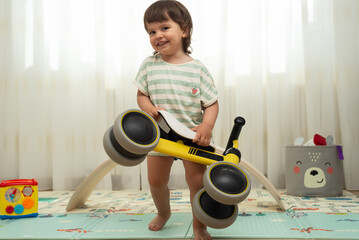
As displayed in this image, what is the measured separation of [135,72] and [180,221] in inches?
42.1

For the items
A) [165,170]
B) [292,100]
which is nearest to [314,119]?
[292,100]

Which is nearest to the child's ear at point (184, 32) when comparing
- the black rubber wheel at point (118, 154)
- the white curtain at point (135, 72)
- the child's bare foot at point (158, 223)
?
the black rubber wheel at point (118, 154)

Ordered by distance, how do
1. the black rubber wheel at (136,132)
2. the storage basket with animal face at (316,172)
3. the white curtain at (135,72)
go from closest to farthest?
the black rubber wheel at (136,132)
the storage basket with animal face at (316,172)
the white curtain at (135,72)

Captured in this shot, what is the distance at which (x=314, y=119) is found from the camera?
2.14 meters

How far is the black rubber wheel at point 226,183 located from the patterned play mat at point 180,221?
0.22 m

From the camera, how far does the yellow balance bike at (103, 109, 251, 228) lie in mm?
944

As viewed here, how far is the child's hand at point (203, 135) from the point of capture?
109 centimetres

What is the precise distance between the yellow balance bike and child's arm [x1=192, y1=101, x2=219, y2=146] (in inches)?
0.7

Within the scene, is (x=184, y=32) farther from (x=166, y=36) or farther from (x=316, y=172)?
(x=316, y=172)

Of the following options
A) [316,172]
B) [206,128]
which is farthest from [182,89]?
[316,172]

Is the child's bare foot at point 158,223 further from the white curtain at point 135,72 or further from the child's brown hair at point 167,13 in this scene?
the white curtain at point 135,72

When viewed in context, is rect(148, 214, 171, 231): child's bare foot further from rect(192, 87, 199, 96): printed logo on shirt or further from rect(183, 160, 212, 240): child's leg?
rect(192, 87, 199, 96): printed logo on shirt

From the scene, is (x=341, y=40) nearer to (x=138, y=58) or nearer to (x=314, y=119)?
(x=314, y=119)

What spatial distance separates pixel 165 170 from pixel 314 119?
1.16m
